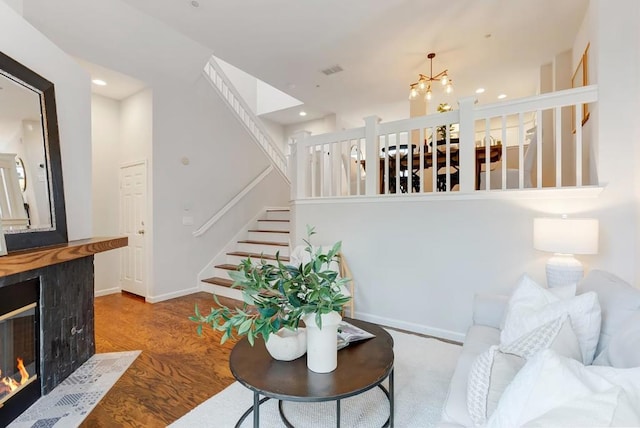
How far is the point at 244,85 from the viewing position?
22.9ft

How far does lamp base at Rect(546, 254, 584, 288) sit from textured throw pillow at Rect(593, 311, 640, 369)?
1.26m

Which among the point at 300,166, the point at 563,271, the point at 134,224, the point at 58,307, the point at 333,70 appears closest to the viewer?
the point at 58,307

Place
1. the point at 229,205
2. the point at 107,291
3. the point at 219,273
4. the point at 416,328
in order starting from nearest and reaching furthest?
the point at 416,328 → the point at 107,291 → the point at 219,273 → the point at 229,205

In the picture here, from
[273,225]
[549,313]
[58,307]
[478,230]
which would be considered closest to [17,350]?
[58,307]

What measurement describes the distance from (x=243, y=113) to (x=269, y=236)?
2341 millimetres

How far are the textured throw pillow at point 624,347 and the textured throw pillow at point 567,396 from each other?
0.37 metres

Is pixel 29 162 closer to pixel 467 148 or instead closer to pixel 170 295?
pixel 170 295

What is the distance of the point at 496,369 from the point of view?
911 millimetres

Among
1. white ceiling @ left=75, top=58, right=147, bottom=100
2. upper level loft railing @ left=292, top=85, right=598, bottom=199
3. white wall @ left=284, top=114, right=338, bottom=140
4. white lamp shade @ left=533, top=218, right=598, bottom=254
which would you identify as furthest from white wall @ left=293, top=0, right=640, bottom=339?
white wall @ left=284, top=114, right=338, bottom=140

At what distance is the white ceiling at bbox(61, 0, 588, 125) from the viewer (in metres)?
3.40

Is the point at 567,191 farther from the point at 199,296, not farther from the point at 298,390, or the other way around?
the point at 199,296

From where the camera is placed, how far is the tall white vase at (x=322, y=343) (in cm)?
136

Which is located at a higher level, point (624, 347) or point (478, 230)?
point (478, 230)

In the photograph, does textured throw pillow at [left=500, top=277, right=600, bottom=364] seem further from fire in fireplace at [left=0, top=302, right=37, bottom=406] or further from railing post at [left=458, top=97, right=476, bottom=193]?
fire in fireplace at [left=0, top=302, right=37, bottom=406]
